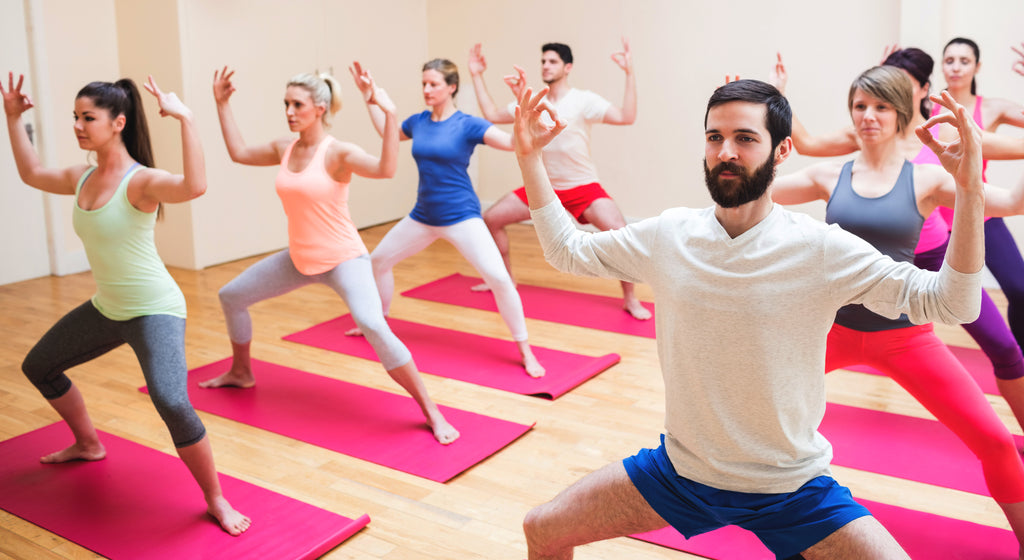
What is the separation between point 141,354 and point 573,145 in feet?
8.92

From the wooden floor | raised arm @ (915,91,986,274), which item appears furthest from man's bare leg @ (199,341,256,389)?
raised arm @ (915,91,986,274)

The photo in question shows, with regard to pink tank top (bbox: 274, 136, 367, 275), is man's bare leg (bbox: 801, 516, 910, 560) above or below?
below

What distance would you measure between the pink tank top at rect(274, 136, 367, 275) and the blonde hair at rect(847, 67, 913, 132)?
1.88 meters

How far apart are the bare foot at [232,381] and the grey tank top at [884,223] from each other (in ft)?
8.24

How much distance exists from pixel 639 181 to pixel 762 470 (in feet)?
16.9

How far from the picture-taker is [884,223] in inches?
102

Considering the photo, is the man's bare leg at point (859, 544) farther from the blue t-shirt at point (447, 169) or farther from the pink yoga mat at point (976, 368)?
the blue t-shirt at point (447, 169)

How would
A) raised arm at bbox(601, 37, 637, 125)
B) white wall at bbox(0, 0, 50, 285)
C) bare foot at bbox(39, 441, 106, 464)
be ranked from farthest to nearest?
1. white wall at bbox(0, 0, 50, 285)
2. raised arm at bbox(601, 37, 637, 125)
3. bare foot at bbox(39, 441, 106, 464)

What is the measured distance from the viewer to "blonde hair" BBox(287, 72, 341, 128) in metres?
3.44

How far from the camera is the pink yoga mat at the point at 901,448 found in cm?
305

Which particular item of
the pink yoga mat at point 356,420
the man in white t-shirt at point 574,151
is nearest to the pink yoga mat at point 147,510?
the pink yoga mat at point 356,420

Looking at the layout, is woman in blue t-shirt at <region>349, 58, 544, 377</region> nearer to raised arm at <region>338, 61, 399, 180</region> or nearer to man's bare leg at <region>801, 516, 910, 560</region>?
raised arm at <region>338, 61, 399, 180</region>

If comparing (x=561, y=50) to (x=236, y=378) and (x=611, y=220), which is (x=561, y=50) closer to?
(x=611, y=220)

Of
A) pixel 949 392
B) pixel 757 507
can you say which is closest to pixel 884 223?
pixel 949 392
